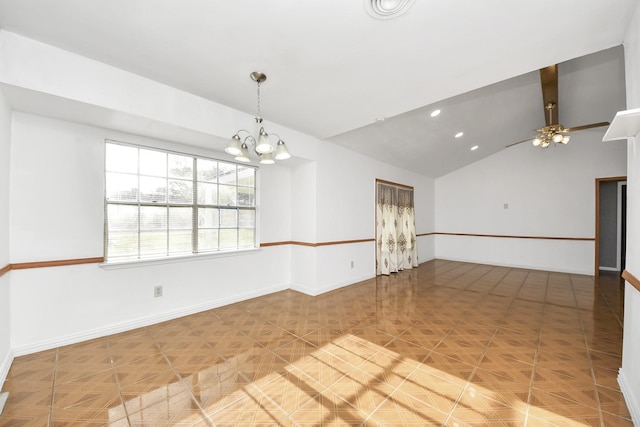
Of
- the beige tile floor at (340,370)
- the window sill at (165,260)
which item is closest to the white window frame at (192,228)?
the window sill at (165,260)

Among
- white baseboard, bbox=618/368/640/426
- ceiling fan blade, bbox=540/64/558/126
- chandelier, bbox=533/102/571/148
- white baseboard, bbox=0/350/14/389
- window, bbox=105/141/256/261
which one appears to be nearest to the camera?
white baseboard, bbox=618/368/640/426

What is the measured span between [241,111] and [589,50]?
3.37m

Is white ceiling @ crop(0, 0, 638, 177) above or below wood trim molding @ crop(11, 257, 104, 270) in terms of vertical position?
above

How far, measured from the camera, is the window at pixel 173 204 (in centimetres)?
293

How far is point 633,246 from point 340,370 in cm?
228

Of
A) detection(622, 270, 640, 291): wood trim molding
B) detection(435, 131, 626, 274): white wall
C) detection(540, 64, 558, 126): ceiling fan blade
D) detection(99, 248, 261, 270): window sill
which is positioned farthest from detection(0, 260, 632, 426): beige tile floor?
detection(540, 64, 558, 126): ceiling fan blade

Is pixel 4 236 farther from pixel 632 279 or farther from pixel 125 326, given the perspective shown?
pixel 632 279

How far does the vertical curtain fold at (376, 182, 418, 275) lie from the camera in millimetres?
5625

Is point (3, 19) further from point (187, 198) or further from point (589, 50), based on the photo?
point (589, 50)

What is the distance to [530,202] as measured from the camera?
641 centimetres

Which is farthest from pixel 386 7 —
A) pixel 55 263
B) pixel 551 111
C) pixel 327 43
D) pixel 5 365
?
pixel 551 111

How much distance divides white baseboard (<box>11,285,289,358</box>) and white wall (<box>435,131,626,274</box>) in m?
6.11

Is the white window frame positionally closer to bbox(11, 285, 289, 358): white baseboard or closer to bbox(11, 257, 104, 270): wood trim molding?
bbox(11, 257, 104, 270): wood trim molding

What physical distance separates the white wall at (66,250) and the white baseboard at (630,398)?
404 cm
